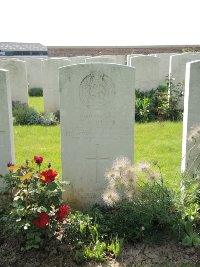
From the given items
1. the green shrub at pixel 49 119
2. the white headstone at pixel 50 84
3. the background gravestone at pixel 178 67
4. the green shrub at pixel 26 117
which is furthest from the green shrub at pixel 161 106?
the green shrub at pixel 26 117

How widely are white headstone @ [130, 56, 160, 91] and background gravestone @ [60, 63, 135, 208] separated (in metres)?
6.88

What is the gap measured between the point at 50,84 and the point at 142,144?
14.6 ft

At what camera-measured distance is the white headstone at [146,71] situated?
1116cm

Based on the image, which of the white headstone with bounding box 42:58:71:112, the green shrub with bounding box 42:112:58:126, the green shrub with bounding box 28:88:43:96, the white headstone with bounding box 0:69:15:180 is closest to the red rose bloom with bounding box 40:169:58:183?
the white headstone with bounding box 0:69:15:180

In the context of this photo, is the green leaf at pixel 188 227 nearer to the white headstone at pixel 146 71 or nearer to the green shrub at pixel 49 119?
the green shrub at pixel 49 119

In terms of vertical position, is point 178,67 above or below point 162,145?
above

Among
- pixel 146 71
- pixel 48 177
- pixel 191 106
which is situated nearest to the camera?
pixel 48 177

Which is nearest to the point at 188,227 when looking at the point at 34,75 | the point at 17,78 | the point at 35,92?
the point at 17,78

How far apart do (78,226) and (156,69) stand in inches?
330

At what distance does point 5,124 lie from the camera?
14.8 ft

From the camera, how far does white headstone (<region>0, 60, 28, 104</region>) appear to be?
10961 millimetres

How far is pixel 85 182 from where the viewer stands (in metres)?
4.76

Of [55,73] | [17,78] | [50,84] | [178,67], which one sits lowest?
[50,84]

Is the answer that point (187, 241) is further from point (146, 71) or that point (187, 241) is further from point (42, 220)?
point (146, 71)
